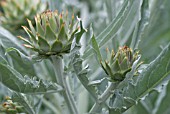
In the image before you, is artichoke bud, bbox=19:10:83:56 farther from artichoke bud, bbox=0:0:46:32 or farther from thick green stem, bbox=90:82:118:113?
artichoke bud, bbox=0:0:46:32

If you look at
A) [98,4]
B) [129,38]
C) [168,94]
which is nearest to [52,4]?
[129,38]

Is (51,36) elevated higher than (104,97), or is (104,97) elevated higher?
(51,36)

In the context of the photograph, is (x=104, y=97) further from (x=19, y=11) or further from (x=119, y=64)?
(x=19, y=11)

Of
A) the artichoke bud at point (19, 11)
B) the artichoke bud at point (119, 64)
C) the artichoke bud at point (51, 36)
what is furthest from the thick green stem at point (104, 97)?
the artichoke bud at point (19, 11)

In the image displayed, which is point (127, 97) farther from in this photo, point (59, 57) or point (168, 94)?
point (168, 94)

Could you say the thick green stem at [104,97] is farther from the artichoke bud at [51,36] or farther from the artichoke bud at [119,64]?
the artichoke bud at [51,36]

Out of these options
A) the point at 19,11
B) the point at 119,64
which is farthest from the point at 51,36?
the point at 19,11

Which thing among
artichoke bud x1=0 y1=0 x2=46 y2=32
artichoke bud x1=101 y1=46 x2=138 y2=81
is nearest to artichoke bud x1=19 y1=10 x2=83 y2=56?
artichoke bud x1=101 y1=46 x2=138 y2=81
